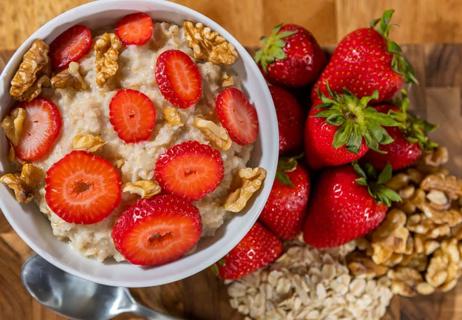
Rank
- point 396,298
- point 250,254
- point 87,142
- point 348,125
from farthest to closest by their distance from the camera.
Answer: point 396,298, point 250,254, point 348,125, point 87,142

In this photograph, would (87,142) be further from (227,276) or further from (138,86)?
(227,276)

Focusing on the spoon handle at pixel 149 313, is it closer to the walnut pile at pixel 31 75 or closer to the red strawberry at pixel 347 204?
the red strawberry at pixel 347 204

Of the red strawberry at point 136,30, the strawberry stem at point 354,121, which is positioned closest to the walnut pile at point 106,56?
the red strawberry at point 136,30

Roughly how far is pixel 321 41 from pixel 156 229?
54 cm

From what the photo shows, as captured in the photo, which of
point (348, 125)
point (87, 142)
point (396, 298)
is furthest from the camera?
point (396, 298)

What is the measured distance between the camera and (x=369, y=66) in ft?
3.42

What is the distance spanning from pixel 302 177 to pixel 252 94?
0.69 feet

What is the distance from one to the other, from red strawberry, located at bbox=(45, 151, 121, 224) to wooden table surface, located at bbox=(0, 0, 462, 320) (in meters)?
0.35

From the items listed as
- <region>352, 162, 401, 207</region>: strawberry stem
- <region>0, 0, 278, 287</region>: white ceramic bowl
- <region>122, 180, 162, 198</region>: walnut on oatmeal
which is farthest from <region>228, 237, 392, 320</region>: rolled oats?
<region>122, 180, 162, 198</region>: walnut on oatmeal

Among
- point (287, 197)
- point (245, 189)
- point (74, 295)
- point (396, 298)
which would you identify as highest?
point (245, 189)

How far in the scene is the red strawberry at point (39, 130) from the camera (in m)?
0.84

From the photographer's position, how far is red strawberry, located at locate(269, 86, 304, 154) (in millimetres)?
1100

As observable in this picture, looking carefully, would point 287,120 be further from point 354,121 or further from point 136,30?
point 136,30

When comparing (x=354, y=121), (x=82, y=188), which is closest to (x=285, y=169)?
(x=354, y=121)
